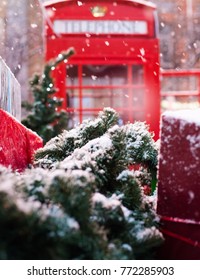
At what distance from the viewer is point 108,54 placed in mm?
5863

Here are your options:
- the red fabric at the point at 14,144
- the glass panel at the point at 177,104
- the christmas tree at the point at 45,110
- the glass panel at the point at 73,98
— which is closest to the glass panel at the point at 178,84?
the glass panel at the point at 177,104

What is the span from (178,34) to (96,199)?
39.3 ft

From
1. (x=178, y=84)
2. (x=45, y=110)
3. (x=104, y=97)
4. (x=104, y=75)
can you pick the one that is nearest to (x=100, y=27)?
(x=104, y=75)

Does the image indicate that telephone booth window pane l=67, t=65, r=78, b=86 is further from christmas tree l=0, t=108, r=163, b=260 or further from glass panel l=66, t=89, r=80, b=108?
christmas tree l=0, t=108, r=163, b=260

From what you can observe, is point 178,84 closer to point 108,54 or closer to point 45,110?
point 108,54

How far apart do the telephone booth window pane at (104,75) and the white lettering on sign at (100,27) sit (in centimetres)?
35

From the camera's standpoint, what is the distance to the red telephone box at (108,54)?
231 inches

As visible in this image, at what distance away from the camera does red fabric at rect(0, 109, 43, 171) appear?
6.07 feet

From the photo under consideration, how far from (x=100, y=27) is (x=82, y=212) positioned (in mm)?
4952

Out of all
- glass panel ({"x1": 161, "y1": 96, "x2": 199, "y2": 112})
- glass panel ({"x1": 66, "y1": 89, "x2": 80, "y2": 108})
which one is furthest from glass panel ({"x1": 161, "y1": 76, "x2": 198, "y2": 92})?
glass panel ({"x1": 66, "y1": 89, "x2": 80, "y2": 108})

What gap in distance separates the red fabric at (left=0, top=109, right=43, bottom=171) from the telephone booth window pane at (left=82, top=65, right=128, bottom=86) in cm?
369

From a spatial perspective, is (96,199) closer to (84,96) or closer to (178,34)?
(84,96)

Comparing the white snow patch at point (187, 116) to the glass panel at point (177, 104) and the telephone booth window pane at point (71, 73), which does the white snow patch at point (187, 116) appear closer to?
the telephone booth window pane at point (71, 73)
